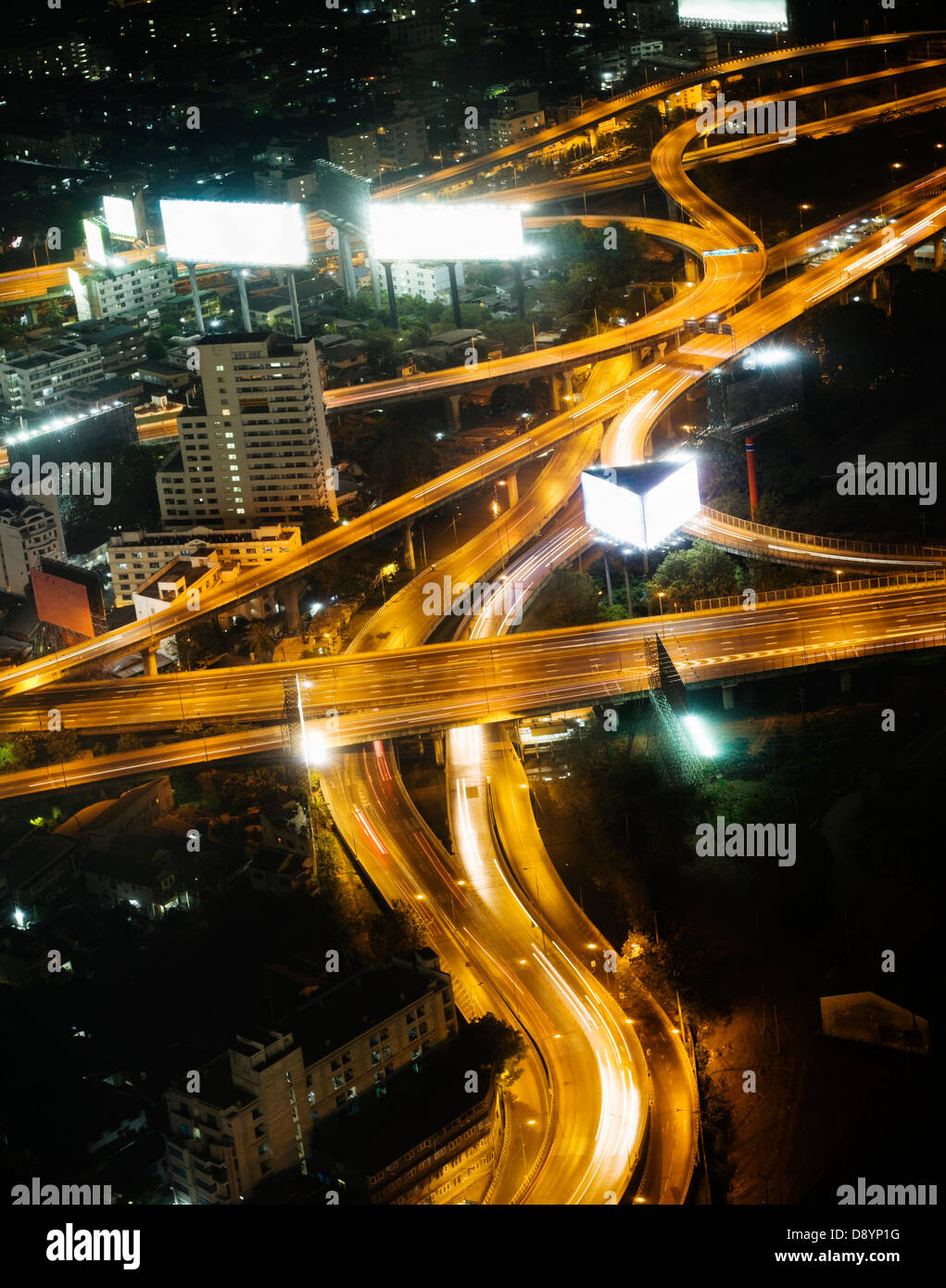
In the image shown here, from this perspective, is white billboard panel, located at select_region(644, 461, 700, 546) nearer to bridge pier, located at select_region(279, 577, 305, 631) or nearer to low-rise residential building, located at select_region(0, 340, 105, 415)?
bridge pier, located at select_region(279, 577, 305, 631)

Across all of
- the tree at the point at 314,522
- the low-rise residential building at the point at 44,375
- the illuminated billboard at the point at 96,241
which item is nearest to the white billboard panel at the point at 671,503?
the tree at the point at 314,522

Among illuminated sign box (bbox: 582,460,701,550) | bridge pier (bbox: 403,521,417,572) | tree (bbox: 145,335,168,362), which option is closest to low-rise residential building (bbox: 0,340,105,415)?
tree (bbox: 145,335,168,362)

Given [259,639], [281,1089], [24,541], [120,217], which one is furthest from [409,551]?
[120,217]

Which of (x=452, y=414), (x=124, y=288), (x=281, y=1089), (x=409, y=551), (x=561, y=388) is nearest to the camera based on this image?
(x=281, y=1089)

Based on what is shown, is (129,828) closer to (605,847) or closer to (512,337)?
(605,847)

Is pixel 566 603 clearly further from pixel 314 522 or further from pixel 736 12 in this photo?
pixel 736 12

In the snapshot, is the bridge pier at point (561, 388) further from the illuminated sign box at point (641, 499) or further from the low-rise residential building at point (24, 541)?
the low-rise residential building at point (24, 541)
